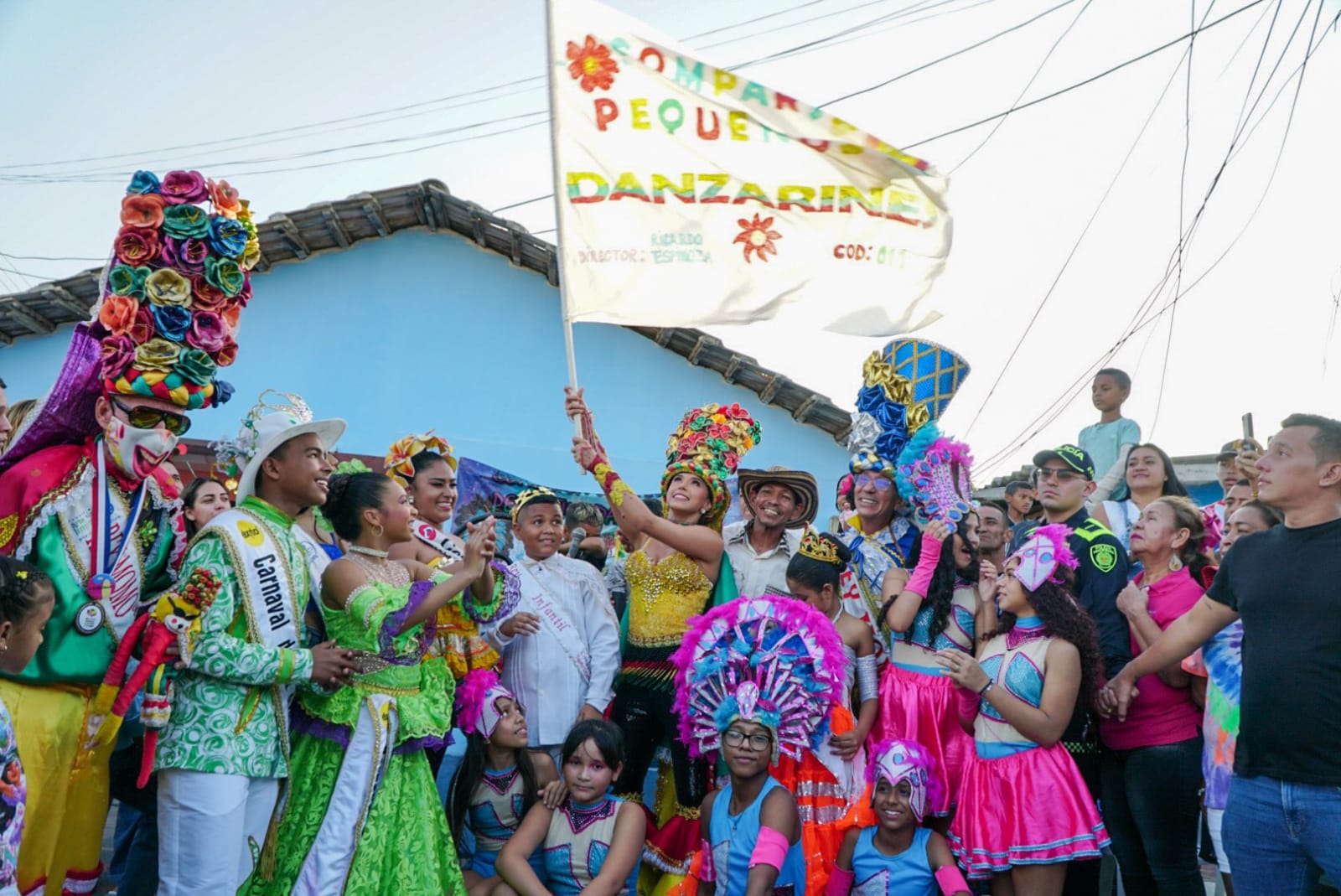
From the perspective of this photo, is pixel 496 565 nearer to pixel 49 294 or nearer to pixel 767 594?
pixel 767 594

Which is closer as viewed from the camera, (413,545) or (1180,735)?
(1180,735)

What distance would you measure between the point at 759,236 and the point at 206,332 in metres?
3.16

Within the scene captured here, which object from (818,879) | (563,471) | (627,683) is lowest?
(818,879)

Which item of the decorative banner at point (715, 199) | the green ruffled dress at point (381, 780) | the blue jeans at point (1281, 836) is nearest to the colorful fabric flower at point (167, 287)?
the green ruffled dress at point (381, 780)

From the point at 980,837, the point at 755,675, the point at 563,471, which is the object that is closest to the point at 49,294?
the point at 563,471

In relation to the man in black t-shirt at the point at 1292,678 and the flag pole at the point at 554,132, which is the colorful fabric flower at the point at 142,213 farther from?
the man in black t-shirt at the point at 1292,678

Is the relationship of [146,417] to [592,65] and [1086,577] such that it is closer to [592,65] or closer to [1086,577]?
[592,65]

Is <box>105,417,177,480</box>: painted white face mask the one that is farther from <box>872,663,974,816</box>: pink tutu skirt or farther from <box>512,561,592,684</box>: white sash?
<box>872,663,974,816</box>: pink tutu skirt

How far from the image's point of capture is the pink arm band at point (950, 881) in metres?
4.77

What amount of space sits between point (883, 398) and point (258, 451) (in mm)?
3424

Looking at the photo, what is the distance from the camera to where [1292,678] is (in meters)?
3.77

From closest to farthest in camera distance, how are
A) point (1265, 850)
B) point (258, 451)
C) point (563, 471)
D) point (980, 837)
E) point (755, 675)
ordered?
1. point (1265, 850)
2. point (258, 451)
3. point (980, 837)
4. point (755, 675)
5. point (563, 471)

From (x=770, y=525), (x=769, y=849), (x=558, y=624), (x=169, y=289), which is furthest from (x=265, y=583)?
(x=770, y=525)

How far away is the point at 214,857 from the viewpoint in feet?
12.8
